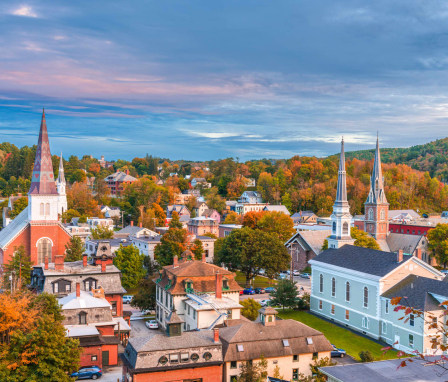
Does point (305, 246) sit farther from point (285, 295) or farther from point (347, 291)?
point (347, 291)

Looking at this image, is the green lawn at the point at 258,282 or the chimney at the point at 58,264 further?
the green lawn at the point at 258,282

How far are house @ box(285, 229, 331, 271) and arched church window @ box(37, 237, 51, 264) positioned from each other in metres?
37.7

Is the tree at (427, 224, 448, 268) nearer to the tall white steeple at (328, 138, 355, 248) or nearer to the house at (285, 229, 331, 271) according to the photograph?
the house at (285, 229, 331, 271)

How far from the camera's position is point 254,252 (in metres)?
66.6

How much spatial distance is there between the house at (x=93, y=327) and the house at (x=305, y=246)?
42631 millimetres

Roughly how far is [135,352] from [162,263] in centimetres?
3369

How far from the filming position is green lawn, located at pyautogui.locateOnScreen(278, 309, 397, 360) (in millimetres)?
40616

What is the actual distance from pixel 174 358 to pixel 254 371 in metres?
5.46

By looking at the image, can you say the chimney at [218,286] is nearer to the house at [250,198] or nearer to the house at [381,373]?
the house at [381,373]

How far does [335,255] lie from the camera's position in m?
53.8

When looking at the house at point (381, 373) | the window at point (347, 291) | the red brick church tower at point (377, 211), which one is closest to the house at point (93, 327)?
the house at point (381, 373)

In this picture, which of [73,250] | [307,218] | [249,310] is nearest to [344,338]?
[249,310]

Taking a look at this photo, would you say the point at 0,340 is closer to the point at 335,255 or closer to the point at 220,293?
the point at 220,293

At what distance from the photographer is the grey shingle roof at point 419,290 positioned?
39.5 m
